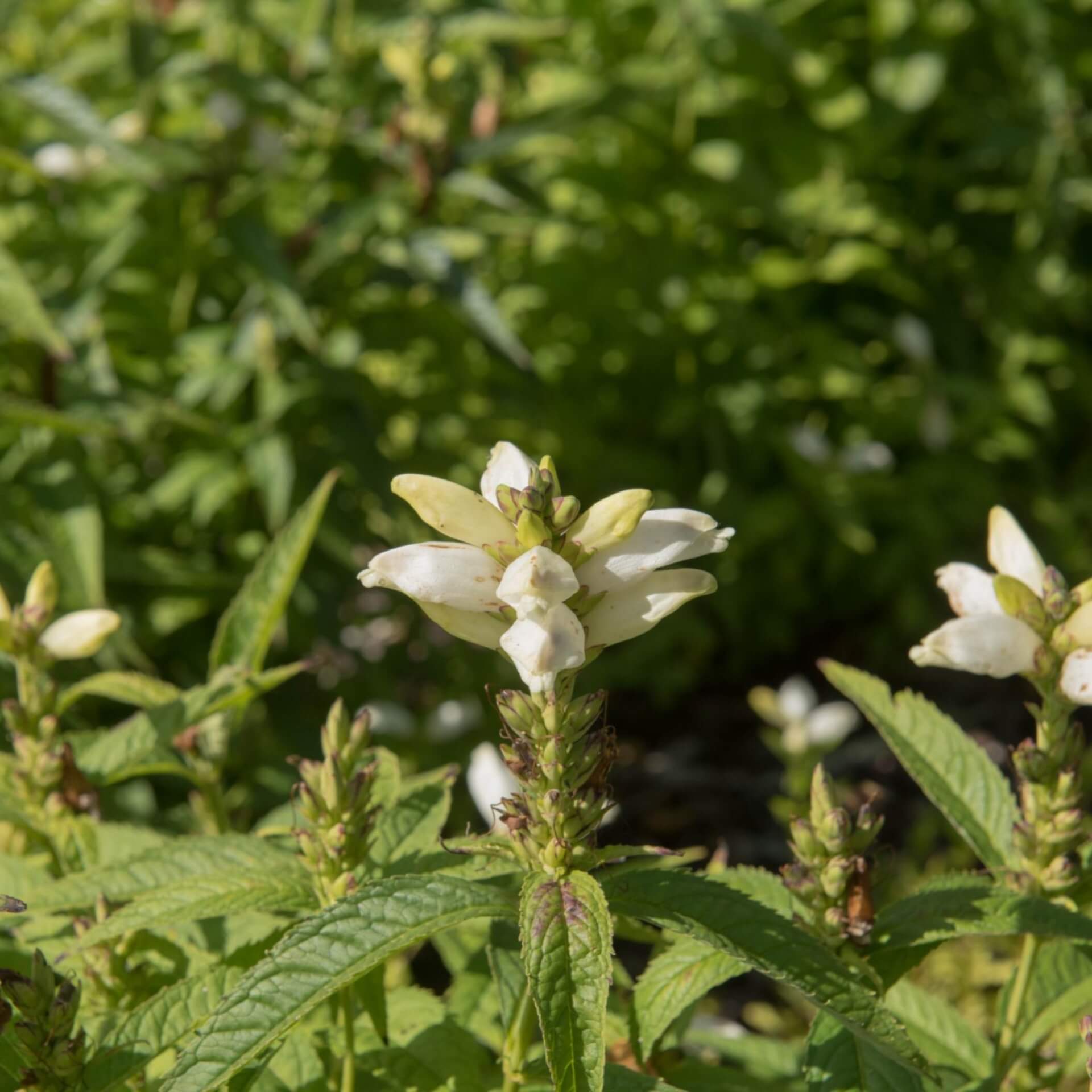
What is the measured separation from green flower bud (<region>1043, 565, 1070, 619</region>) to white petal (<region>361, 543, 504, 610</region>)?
578 millimetres

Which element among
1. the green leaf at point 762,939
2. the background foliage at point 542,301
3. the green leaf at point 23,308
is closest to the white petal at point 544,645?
the green leaf at point 762,939

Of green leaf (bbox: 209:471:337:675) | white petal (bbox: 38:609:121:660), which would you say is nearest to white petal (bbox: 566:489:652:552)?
green leaf (bbox: 209:471:337:675)

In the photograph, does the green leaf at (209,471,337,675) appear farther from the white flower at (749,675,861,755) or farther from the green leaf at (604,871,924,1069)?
the white flower at (749,675,861,755)

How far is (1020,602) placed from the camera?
128cm

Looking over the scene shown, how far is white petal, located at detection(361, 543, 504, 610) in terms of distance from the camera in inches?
A: 41.6

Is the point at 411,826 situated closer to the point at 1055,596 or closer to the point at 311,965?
the point at 311,965

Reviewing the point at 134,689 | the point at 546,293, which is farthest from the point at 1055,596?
the point at 546,293

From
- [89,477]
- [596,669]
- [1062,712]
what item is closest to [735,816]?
[596,669]

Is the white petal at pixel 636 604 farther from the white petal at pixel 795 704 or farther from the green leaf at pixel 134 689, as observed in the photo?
the white petal at pixel 795 704

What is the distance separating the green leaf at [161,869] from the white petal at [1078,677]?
0.78 m

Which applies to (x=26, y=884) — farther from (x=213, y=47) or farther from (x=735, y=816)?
(x=735, y=816)

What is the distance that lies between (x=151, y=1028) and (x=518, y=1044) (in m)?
0.34

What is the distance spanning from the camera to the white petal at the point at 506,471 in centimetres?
114

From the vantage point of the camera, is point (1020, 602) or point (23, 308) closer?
point (1020, 602)
